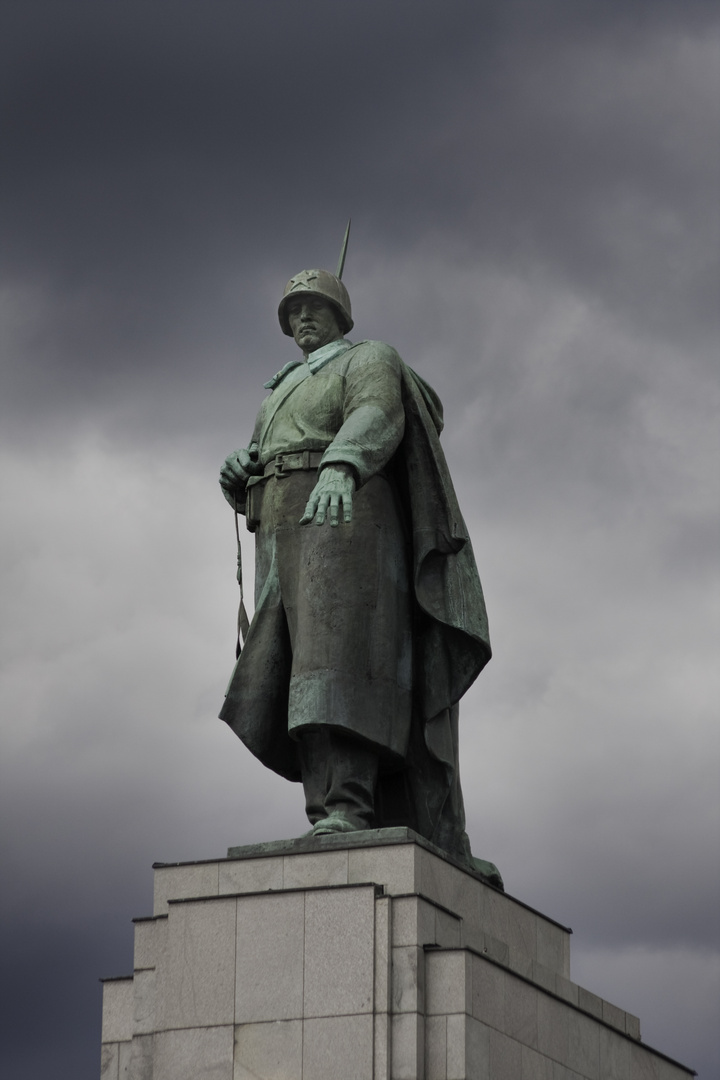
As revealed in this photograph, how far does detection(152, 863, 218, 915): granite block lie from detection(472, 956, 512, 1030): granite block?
2156 mm

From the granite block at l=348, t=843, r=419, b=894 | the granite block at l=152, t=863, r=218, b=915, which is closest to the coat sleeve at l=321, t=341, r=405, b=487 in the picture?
the granite block at l=348, t=843, r=419, b=894

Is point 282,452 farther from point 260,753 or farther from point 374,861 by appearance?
point 374,861

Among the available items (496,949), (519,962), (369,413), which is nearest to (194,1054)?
(496,949)

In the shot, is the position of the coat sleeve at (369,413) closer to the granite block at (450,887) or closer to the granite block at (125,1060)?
the granite block at (450,887)

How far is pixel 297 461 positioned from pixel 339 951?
4201 millimetres

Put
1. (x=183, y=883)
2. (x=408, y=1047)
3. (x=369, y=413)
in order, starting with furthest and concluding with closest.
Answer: (x=369, y=413), (x=183, y=883), (x=408, y=1047)

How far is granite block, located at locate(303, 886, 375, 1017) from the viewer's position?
541 inches

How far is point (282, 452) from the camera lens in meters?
16.2

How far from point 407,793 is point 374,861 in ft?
5.93

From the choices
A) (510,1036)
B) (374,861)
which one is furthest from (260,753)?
(510,1036)

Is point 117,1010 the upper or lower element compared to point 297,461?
lower

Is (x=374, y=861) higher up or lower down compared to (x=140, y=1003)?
higher up

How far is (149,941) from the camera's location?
14.8 metres

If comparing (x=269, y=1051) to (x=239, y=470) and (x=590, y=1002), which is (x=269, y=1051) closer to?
(x=590, y=1002)
